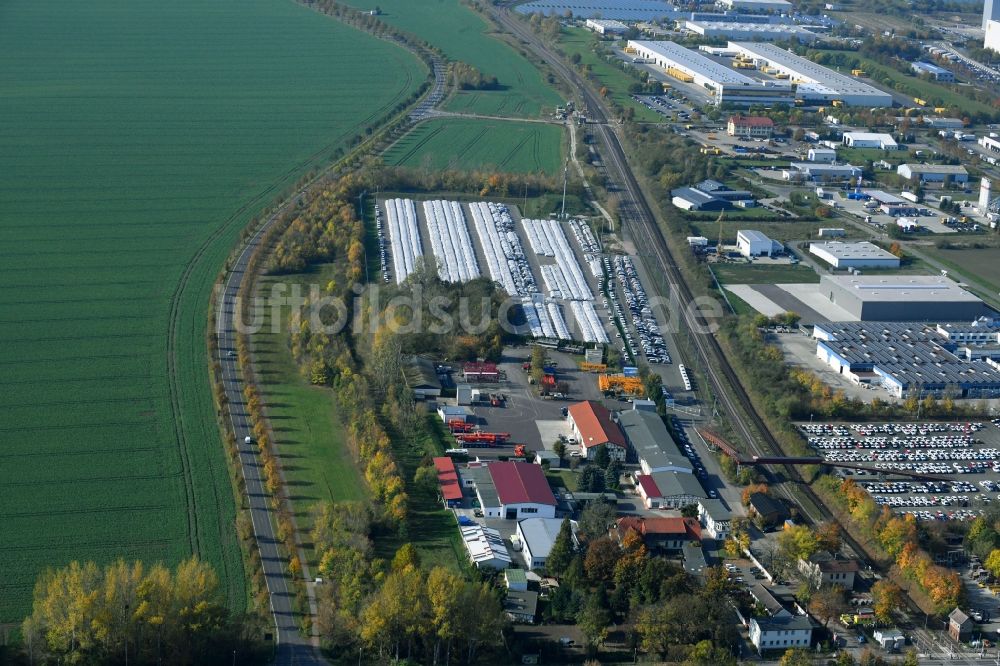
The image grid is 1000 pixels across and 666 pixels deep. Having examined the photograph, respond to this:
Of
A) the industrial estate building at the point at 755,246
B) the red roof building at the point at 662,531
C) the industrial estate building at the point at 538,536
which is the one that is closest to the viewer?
the industrial estate building at the point at 538,536

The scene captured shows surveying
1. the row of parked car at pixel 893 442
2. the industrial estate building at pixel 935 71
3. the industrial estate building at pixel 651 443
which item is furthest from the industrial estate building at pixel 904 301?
the industrial estate building at pixel 935 71

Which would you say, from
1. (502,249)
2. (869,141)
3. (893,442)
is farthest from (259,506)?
(869,141)

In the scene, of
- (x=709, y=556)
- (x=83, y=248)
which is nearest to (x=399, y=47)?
(x=83, y=248)

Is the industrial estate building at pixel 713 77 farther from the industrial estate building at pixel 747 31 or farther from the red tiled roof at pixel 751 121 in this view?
the industrial estate building at pixel 747 31

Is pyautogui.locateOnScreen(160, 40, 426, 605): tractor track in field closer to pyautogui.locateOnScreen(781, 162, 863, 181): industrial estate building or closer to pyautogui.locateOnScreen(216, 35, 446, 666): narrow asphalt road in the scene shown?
pyautogui.locateOnScreen(216, 35, 446, 666): narrow asphalt road

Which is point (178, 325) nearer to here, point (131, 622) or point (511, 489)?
point (511, 489)

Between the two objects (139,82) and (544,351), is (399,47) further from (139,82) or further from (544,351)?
(544,351)
